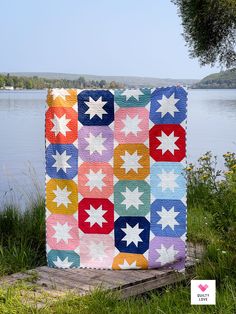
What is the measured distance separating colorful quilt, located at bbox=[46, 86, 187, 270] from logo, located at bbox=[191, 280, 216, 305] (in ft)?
2.21

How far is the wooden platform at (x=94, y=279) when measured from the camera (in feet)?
16.3

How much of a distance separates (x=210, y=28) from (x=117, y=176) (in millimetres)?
18141

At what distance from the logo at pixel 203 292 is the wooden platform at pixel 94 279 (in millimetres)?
572

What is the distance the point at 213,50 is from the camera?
77.8 ft

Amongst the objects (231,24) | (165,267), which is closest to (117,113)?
(165,267)

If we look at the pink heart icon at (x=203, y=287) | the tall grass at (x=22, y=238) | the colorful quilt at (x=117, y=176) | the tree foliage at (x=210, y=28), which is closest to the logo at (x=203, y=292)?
the pink heart icon at (x=203, y=287)

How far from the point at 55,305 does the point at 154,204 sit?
1379mm

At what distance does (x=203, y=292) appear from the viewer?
4.61 meters

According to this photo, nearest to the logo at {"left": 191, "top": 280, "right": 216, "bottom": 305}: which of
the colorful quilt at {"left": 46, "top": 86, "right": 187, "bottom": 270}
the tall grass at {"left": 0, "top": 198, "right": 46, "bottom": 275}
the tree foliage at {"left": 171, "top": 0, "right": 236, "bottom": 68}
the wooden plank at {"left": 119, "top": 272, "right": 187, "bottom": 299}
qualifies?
the wooden plank at {"left": 119, "top": 272, "right": 187, "bottom": 299}

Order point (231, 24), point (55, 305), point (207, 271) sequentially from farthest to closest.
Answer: point (231, 24)
point (207, 271)
point (55, 305)

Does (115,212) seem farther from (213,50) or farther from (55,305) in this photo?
(213,50)

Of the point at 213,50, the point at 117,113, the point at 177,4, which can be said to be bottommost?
the point at 117,113

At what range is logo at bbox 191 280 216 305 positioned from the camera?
4505mm

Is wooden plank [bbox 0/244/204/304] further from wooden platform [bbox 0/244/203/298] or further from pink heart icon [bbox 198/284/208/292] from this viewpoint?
pink heart icon [bbox 198/284/208/292]
